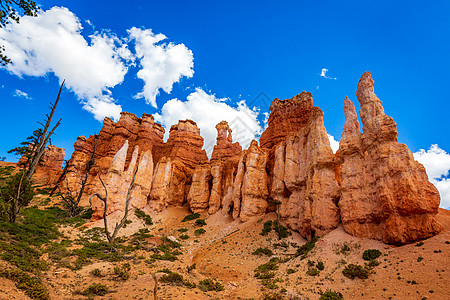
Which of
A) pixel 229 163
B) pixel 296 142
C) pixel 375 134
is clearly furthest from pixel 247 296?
pixel 229 163

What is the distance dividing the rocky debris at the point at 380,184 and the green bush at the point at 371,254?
4.53 feet

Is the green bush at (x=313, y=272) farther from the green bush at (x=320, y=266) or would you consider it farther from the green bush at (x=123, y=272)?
the green bush at (x=123, y=272)

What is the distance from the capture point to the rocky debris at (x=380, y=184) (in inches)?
661

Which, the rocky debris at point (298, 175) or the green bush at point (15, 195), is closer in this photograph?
the rocky debris at point (298, 175)

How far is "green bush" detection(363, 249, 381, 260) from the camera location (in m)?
17.0

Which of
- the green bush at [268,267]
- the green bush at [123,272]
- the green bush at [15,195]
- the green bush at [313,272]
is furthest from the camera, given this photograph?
the green bush at [268,267]

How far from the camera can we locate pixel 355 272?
15969mm

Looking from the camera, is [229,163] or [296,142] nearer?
[296,142]

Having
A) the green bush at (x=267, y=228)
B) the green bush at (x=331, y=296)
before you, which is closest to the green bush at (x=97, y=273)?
the green bush at (x=331, y=296)

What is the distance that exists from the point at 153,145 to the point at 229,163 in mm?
26260

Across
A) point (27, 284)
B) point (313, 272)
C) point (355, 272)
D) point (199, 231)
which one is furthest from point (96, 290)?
point (199, 231)

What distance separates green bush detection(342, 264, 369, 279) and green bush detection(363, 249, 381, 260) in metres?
1.37

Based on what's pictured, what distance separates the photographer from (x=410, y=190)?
1708cm

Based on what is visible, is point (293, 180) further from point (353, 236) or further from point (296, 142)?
point (353, 236)
